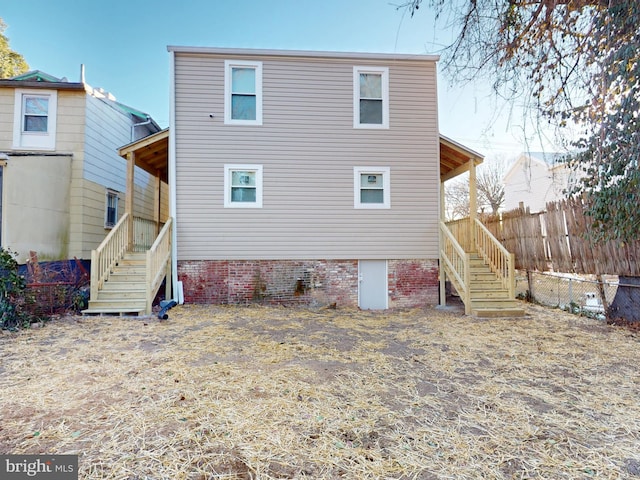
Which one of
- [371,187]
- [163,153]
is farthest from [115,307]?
[371,187]

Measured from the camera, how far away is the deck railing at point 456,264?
699cm

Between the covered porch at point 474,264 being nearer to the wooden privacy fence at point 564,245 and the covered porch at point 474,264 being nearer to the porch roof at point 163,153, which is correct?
the porch roof at point 163,153

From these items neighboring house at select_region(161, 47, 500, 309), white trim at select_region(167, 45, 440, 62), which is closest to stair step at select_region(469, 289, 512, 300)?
neighboring house at select_region(161, 47, 500, 309)

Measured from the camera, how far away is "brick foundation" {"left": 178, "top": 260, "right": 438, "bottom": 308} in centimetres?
786

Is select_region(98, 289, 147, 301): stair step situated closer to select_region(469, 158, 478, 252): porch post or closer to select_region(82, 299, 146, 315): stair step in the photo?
select_region(82, 299, 146, 315): stair step

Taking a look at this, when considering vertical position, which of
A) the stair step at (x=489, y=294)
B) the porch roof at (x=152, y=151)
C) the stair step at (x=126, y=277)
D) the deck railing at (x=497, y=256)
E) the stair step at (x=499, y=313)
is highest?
the porch roof at (x=152, y=151)

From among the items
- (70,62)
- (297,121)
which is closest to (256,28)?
(297,121)

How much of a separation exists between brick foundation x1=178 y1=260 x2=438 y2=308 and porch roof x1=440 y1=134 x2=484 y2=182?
2.93m

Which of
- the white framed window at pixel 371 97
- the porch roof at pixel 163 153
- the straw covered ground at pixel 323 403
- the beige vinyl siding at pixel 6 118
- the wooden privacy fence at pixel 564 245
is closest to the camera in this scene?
the straw covered ground at pixel 323 403

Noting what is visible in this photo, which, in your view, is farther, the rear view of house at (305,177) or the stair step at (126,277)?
the rear view of house at (305,177)

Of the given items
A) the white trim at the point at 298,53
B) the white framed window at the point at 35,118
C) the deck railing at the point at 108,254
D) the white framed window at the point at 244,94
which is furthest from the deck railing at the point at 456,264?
the white framed window at the point at 35,118

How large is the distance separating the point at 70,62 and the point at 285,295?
1211 centimetres

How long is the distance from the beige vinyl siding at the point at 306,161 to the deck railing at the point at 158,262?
368 millimetres

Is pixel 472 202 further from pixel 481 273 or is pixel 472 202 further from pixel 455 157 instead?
pixel 481 273
